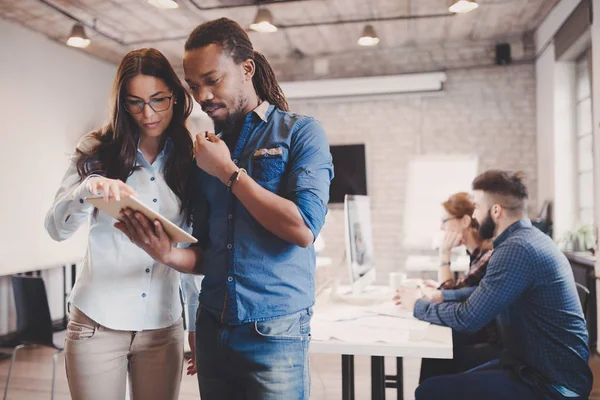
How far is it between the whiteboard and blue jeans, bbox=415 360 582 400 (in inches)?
177

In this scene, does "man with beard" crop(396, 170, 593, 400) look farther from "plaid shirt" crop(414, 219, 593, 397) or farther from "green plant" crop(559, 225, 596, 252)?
"green plant" crop(559, 225, 596, 252)

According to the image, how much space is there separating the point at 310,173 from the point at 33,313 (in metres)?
2.35

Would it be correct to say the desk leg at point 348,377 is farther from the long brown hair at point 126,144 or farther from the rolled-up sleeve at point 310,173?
the rolled-up sleeve at point 310,173

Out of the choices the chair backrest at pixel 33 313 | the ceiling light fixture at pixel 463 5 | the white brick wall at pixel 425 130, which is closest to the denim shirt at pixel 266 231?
the chair backrest at pixel 33 313

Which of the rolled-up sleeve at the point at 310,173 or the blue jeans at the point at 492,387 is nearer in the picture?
the rolled-up sleeve at the point at 310,173

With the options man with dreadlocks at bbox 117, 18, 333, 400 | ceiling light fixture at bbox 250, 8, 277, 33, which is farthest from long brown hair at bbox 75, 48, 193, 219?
ceiling light fixture at bbox 250, 8, 277, 33

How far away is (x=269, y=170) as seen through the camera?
1.17 meters

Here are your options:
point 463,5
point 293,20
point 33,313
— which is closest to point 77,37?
point 293,20

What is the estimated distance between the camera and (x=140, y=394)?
1388mm

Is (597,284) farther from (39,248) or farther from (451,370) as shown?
(39,248)

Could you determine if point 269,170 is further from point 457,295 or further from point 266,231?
point 457,295

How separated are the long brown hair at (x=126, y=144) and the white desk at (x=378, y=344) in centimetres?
72

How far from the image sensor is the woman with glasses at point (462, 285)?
95.8 inches

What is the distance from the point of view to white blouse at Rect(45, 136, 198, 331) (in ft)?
4.40
